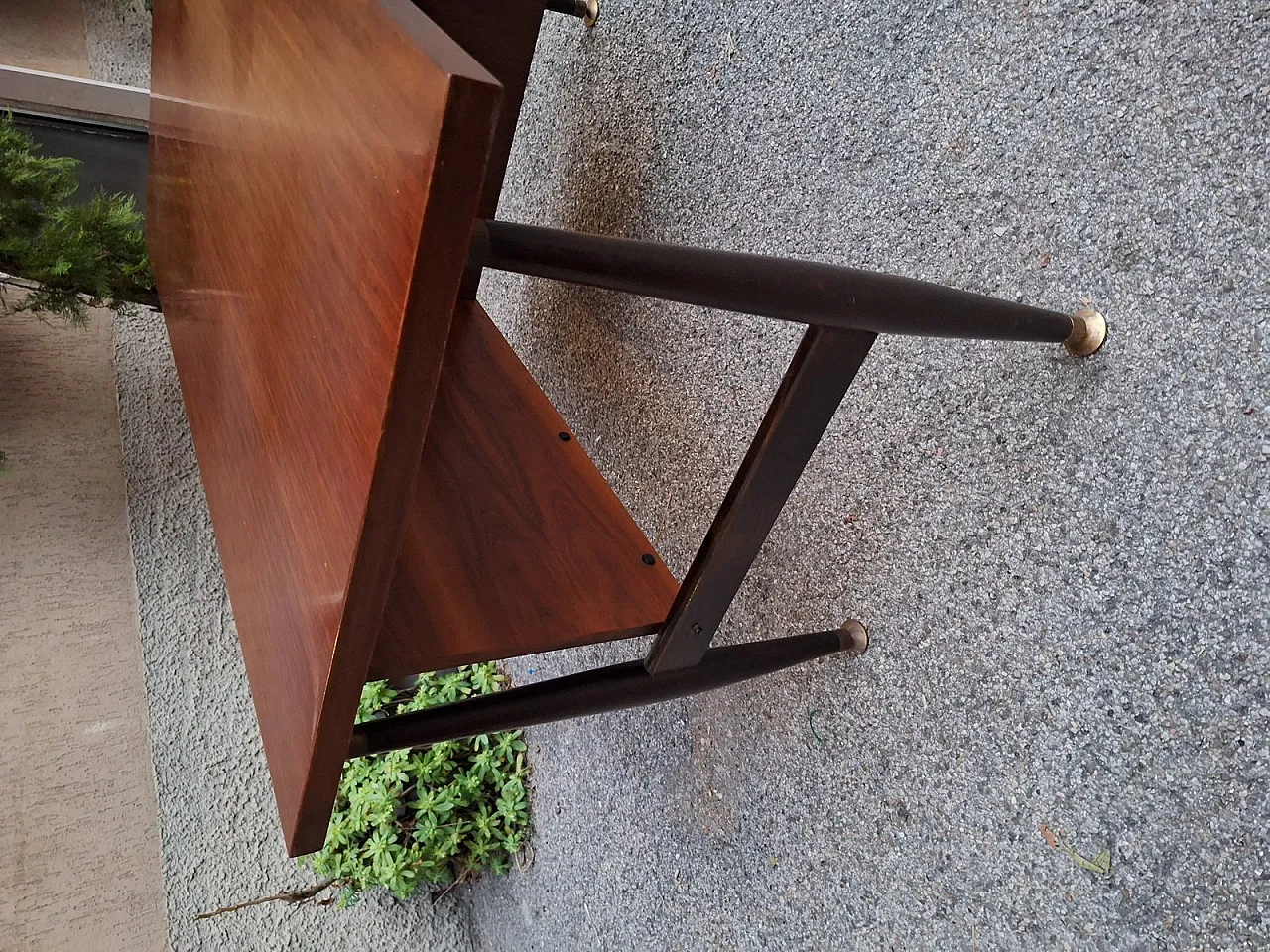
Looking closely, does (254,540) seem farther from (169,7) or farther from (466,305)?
(169,7)

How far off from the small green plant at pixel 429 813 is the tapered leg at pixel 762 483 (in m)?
0.96

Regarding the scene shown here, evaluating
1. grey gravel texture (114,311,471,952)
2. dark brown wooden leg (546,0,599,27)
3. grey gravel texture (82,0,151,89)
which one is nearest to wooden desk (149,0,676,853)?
dark brown wooden leg (546,0,599,27)

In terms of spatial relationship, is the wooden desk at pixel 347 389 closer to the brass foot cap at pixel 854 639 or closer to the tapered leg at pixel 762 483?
the tapered leg at pixel 762 483

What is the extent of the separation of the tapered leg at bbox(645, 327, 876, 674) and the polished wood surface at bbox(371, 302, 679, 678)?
40mm

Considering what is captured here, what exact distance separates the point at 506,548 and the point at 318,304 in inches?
15.1

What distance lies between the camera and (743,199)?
108 cm

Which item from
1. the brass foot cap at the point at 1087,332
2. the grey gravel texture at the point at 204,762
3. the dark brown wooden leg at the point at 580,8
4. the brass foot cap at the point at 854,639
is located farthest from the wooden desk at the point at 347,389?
the grey gravel texture at the point at 204,762

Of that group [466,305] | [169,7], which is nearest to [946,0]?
[466,305]

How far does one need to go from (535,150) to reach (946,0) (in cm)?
93

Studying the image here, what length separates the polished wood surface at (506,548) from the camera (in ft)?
2.39

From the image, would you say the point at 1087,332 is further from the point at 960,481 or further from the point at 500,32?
the point at 500,32

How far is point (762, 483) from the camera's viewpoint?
67 cm

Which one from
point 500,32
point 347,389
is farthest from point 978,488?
point 500,32

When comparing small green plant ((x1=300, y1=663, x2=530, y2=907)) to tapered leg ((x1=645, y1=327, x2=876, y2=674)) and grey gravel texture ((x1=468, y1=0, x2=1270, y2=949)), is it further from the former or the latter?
tapered leg ((x1=645, y1=327, x2=876, y2=674))
